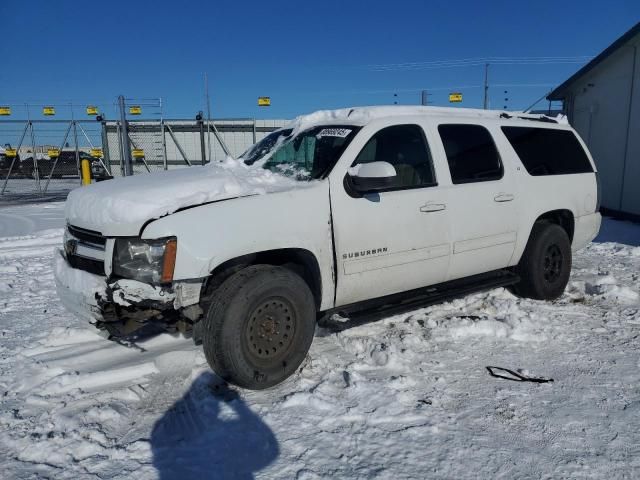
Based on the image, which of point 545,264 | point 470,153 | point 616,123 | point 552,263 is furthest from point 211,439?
point 616,123

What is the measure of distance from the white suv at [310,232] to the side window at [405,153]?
0.04 ft

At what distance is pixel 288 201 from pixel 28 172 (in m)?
30.7

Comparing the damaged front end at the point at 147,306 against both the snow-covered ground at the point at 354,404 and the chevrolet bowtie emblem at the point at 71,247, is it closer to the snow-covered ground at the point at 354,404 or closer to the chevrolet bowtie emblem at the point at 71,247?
the snow-covered ground at the point at 354,404

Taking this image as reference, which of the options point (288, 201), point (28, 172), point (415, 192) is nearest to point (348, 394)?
point (288, 201)

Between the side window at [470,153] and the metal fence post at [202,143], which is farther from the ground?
the metal fence post at [202,143]

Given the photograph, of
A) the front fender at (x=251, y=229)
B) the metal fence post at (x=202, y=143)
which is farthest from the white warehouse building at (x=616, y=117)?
the metal fence post at (x=202, y=143)

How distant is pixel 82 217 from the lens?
3.36 m

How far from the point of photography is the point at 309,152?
4.10 m

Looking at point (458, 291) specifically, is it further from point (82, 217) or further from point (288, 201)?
point (82, 217)

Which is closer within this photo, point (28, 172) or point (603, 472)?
point (603, 472)

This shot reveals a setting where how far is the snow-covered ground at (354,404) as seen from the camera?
100.0 inches

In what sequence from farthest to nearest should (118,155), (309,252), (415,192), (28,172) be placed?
(28,172), (118,155), (415,192), (309,252)

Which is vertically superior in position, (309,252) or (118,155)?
(118,155)

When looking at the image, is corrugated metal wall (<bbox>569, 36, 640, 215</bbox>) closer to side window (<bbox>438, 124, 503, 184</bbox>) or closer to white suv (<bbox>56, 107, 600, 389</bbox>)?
white suv (<bbox>56, 107, 600, 389</bbox>)
